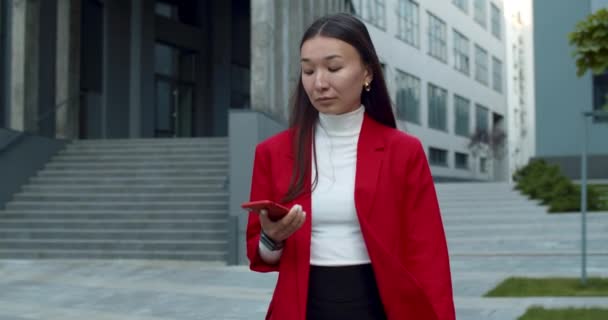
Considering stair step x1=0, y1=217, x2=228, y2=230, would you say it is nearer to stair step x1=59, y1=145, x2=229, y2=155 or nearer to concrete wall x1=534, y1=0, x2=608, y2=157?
stair step x1=59, y1=145, x2=229, y2=155

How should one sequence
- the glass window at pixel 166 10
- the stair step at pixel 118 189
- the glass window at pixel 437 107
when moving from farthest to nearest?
the glass window at pixel 437 107
the glass window at pixel 166 10
the stair step at pixel 118 189

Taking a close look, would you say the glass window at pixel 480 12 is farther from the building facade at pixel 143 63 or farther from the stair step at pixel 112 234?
the stair step at pixel 112 234

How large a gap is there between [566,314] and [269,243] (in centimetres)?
559

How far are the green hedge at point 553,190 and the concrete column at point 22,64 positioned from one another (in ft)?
37.0

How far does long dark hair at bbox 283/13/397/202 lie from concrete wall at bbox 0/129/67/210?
13725 mm

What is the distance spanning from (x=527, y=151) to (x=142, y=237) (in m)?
61.4

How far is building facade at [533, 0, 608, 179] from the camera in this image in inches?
1192

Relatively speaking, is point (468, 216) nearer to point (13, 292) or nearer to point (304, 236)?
point (13, 292)

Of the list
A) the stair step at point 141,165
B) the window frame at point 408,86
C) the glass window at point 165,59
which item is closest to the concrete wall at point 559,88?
the window frame at point 408,86

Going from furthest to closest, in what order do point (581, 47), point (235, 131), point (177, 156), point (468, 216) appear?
point (468, 216) → point (177, 156) → point (235, 131) → point (581, 47)

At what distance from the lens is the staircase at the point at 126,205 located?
13.5 m

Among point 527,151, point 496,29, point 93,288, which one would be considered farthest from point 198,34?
point 527,151

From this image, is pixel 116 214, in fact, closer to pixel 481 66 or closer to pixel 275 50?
pixel 275 50

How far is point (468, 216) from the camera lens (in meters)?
17.7
